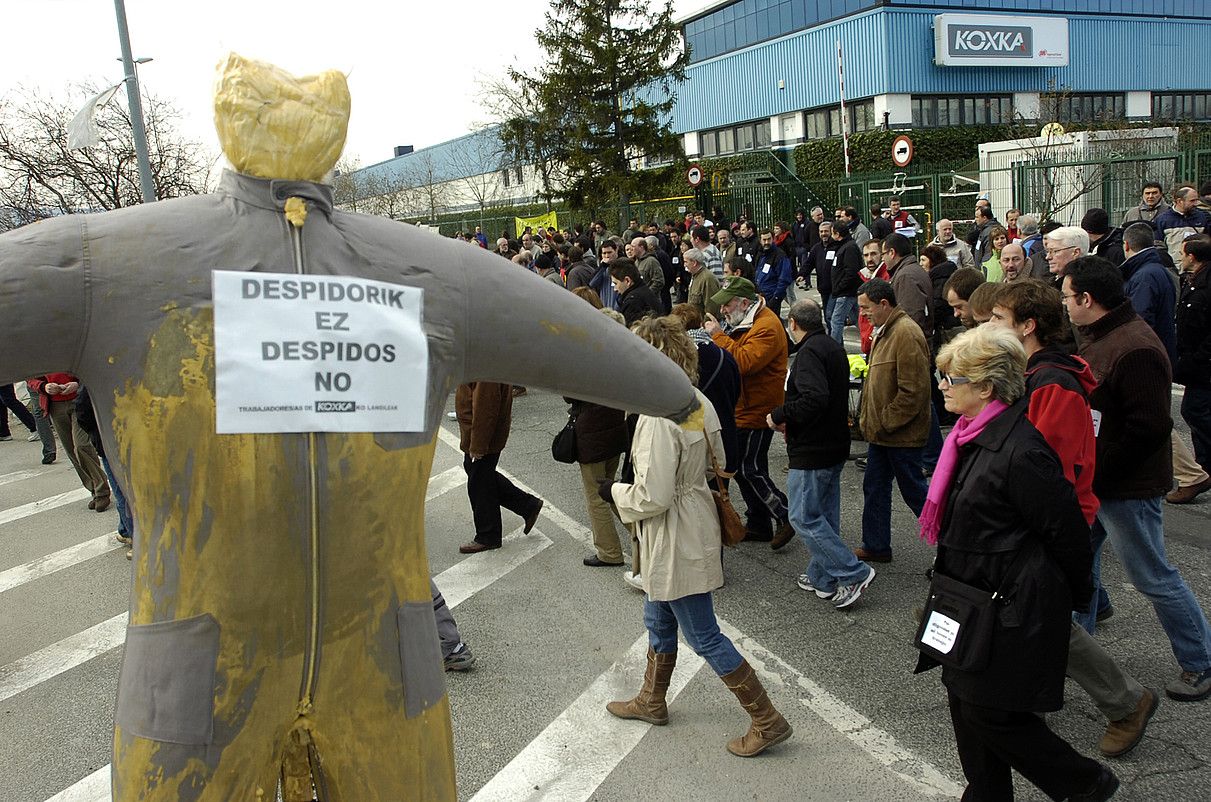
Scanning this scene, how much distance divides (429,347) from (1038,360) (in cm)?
267

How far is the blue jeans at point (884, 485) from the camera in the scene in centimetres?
565

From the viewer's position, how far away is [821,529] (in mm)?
5133

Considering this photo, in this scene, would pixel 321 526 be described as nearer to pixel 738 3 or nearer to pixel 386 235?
pixel 386 235

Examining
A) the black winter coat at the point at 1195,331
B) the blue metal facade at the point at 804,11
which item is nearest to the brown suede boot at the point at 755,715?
the black winter coat at the point at 1195,331

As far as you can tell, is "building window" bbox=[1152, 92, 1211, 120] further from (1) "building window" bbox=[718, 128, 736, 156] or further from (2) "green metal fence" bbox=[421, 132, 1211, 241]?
(1) "building window" bbox=[718, 128, 736, 156]

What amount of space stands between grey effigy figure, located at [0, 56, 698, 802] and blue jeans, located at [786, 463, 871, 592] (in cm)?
333

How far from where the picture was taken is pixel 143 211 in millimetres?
1938

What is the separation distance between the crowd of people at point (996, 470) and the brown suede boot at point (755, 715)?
13mm

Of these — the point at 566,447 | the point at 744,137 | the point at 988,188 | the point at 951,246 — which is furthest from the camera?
the point at 744,137

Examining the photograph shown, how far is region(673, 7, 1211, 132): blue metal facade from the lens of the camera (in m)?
32.2

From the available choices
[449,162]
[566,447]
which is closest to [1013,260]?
[566,447]

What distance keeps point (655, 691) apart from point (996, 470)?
1786 mm

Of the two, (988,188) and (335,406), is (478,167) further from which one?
(335,406)

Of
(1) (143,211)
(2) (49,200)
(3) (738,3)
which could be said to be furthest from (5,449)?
(3) (738,3)
